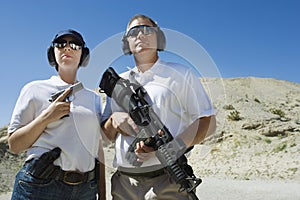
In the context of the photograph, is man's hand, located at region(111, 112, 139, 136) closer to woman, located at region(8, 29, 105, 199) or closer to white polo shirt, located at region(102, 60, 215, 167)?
white polo shirt, located at region(102, 60, 215, 167)

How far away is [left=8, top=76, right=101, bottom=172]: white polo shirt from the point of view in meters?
3.06

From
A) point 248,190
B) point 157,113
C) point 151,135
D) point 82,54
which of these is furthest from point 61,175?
point 248,190

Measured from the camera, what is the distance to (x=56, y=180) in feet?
9.94

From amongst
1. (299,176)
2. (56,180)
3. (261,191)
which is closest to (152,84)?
(56,180)

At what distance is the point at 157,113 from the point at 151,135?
210 mm

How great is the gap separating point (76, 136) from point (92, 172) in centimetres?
35

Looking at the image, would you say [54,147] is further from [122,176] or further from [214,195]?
[214,195]

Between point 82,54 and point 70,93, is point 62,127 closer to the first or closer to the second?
point 70,93

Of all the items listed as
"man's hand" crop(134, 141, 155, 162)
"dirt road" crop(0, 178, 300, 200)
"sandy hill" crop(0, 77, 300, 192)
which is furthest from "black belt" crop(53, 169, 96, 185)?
"sandy hill" crop(0, 77, 300, 192)

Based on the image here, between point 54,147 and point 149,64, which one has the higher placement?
point 149,64

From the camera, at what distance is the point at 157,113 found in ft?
9.71

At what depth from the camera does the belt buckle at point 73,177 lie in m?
3.04

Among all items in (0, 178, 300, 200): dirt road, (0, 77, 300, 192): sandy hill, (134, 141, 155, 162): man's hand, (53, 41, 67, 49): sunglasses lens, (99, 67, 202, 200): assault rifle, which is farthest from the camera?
(0, 77, 300, 192): sandy hill

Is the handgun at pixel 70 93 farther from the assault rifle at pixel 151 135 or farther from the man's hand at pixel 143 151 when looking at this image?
the man's hand at pixel 143 151
